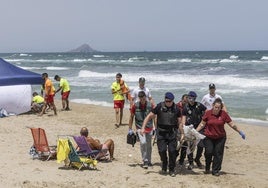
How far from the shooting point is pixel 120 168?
26.8 ft

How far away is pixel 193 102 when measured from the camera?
789cm

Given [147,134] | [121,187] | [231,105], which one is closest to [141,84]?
[147,134]

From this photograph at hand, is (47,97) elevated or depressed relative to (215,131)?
depressed

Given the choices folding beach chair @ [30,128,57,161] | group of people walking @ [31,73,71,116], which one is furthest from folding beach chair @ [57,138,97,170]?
group of people walking @ [31,73,71,116]

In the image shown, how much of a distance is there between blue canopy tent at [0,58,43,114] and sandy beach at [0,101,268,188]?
6.52 feet

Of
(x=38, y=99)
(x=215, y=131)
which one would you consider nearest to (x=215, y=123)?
(x=215, y=131)

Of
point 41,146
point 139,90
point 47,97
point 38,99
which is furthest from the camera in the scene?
point 38,99

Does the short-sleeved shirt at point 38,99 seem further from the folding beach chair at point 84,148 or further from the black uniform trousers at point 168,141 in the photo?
the black uniform trousers at point 168,141

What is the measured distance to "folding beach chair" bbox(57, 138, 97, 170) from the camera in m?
7.84

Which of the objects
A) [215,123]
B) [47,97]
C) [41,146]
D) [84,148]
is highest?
[215,123]

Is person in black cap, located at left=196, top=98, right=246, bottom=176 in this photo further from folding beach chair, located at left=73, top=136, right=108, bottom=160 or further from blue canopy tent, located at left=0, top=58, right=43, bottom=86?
blue canopy tent, located at left=0, top=58, right=43, bottom=86

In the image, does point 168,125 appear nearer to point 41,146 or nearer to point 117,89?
point 41,146

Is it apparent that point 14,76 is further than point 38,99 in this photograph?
No

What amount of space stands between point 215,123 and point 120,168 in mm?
1861
